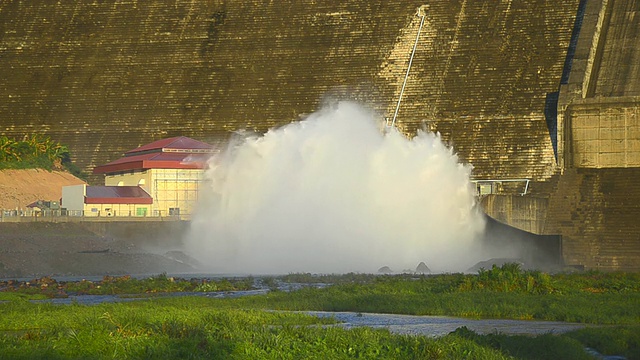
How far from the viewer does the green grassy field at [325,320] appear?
687 inches

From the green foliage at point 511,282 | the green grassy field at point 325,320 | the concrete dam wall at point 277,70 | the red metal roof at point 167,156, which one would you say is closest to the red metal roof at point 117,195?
the red metal roof at point 167,156

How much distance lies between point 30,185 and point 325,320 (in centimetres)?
3278

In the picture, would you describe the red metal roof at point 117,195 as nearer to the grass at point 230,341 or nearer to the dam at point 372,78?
the dam at point 372,78

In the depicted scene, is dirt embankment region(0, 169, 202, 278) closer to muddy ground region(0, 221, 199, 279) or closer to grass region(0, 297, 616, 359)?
muddy ground region(0, 221, 199, 279)

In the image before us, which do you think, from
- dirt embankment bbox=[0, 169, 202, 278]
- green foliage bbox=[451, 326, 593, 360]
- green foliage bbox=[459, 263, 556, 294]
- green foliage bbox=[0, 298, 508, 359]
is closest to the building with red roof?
dirt embankment bbox=[0, 169, 202, 278]

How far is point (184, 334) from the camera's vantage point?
19078mm

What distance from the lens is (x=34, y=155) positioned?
5459cm

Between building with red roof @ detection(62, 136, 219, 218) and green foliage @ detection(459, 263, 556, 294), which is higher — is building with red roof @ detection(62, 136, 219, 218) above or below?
above

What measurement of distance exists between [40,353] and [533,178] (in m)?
34.2

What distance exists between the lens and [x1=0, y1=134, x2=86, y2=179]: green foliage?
5356 centimetres

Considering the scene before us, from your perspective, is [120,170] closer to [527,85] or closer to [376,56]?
[376,56]

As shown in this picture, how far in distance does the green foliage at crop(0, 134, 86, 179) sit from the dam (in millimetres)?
881

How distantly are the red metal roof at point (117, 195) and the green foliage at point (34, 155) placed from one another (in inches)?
229

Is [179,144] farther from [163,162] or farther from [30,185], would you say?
[30,185]
